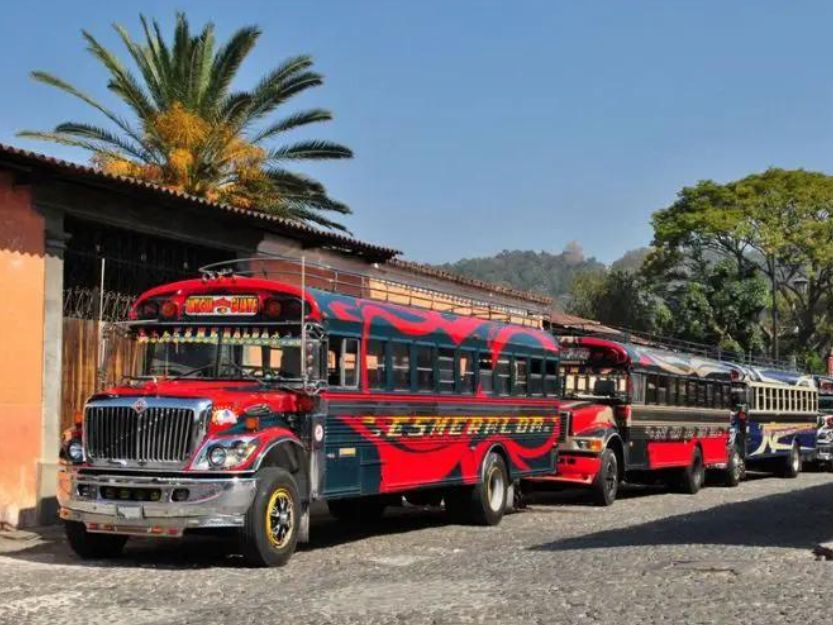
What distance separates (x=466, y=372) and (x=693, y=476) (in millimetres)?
9810

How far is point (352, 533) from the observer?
1504cm

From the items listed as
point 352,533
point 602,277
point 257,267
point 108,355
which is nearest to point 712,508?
point 352,533

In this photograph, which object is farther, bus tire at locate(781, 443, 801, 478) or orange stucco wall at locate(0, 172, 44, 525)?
bus tire at locate(781, 443, 801, 478)

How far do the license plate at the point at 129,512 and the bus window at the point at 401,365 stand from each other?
3.84 meters

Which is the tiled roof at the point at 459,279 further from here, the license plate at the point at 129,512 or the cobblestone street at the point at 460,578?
the license plate at the point at 129,512

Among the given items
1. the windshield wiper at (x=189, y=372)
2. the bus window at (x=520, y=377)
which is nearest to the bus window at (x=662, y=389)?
the bus window at (x=520, y=377)

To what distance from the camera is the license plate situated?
35.7ft

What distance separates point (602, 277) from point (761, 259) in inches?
755

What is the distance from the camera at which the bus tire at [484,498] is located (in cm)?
1573

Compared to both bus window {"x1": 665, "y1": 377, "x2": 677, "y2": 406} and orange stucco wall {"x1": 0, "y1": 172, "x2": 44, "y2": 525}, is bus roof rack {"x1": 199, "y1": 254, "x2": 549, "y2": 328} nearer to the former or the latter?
orange stucco wall {"x1": 0, "y1": 172, "x2": 44, "y2": 525}

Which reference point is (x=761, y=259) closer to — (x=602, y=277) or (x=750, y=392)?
(x=602, y=277)

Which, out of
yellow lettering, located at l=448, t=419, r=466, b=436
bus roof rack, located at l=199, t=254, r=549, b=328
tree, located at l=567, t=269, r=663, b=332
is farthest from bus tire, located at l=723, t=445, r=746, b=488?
tree, located at l=567, t=269, r=663, b=332

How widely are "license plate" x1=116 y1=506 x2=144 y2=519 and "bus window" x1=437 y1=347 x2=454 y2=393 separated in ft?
16.3

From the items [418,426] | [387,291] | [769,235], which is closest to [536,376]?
[418,426]
